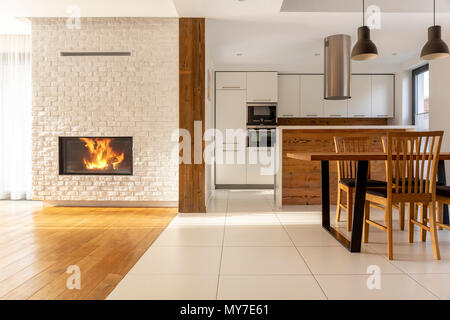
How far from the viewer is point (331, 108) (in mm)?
6328

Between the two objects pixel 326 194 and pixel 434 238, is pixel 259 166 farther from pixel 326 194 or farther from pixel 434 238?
pixel 434 238

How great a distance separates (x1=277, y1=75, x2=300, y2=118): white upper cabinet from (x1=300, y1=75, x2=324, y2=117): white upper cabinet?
8 cm

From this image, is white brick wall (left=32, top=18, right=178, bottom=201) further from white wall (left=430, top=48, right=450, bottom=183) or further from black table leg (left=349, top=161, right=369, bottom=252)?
white wall (left=430, top=48, right=450, bottom=183)

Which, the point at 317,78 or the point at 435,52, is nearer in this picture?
the point at 435,52

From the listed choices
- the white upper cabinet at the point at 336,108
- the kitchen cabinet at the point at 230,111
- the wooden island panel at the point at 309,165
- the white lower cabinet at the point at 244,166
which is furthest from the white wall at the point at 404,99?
the kitchen cabinet at the point at 230,111

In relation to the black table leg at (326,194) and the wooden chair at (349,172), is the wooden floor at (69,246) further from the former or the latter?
the wooden chair at (349,172)

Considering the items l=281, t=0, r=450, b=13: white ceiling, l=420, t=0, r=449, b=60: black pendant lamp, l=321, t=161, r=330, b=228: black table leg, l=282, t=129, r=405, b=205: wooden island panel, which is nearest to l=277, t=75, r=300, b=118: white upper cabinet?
l=282, t=129, r=405, b=205: wooden island panel

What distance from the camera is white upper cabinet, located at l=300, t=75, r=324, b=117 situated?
634 centimetres

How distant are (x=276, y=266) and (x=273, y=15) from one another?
3.09m

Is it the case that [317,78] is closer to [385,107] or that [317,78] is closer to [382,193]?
[385,107]

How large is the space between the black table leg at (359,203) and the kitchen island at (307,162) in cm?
194
